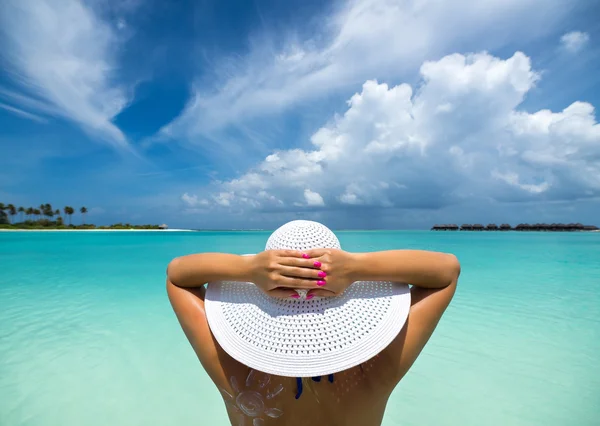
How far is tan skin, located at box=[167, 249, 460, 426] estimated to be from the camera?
847mm

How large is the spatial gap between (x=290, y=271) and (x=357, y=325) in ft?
0.75

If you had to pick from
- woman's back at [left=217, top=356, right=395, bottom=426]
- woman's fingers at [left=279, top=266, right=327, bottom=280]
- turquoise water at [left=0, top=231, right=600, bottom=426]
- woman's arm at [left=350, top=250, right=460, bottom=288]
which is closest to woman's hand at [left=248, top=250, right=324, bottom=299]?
woman's fingers at [left=279, top=266, right=327, bottom=280]

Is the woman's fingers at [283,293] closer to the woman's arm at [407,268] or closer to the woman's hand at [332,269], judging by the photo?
the woman's hand at [332,269]

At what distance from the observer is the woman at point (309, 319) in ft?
→ 2.49

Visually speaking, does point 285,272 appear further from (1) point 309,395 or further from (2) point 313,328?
(1) point 309,395

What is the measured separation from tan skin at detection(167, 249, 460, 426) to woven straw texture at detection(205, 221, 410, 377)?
0.05m

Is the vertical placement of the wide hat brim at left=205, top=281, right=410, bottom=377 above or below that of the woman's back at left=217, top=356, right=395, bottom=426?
above

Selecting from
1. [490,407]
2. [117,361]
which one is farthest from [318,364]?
[117,361]

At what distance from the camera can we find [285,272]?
2.49 ft

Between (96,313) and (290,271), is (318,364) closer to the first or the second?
(290,271)

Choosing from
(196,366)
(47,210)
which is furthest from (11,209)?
(196,366)

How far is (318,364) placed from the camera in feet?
2.42

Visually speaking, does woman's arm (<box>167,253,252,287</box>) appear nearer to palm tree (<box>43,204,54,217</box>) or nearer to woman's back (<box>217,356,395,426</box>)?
woman's back (<box>217,356,395,426</box>)

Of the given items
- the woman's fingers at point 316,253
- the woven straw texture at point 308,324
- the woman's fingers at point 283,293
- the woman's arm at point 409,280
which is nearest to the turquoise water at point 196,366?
the woman's arm at point 409,280
